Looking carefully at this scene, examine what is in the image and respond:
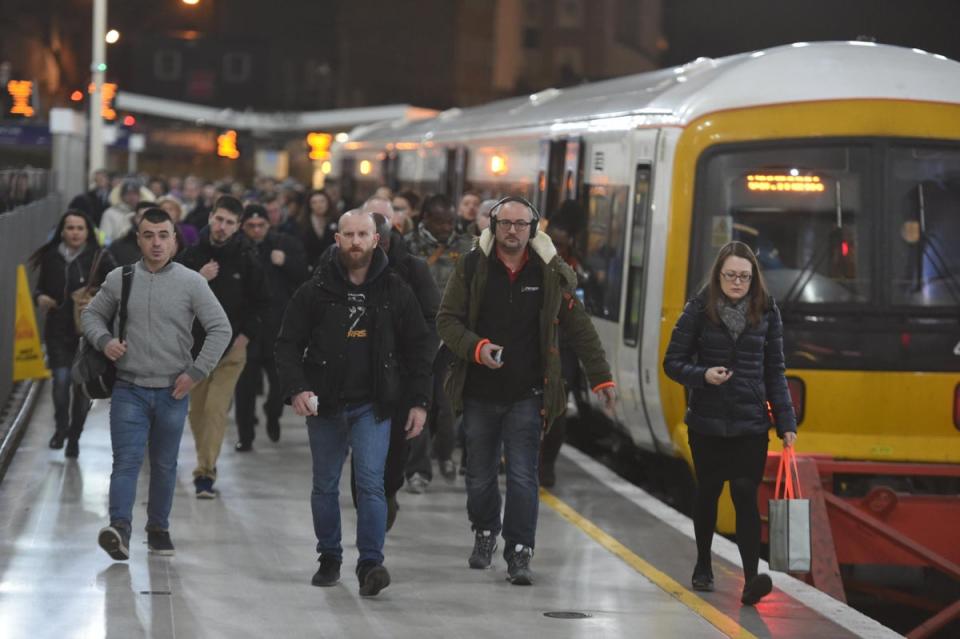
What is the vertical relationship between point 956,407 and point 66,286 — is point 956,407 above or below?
below

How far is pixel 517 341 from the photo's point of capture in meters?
8.74

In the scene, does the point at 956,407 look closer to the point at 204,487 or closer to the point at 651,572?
the point at 651,572

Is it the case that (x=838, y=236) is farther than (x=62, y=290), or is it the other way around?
(x=62, y=290)

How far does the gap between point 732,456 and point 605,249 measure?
4.67 metres

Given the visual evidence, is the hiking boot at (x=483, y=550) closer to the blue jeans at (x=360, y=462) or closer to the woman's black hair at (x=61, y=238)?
the blue jeans at (x=360, y=462)

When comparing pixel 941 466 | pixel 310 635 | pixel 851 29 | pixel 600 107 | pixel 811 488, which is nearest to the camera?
pixel 310 635

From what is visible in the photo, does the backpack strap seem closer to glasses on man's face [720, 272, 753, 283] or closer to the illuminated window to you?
glasses on man's face [720, 272, 753, 283]

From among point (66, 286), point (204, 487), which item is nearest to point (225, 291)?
point (204, 487)

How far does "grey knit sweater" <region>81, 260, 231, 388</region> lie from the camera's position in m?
8.84

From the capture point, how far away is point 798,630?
26.6ft

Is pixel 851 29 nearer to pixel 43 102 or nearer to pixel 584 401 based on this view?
pixel 584 401

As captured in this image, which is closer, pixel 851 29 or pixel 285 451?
pixel 285 451

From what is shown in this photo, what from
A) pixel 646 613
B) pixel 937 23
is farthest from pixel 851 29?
pixel 646 613

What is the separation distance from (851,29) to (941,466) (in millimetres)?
15280
